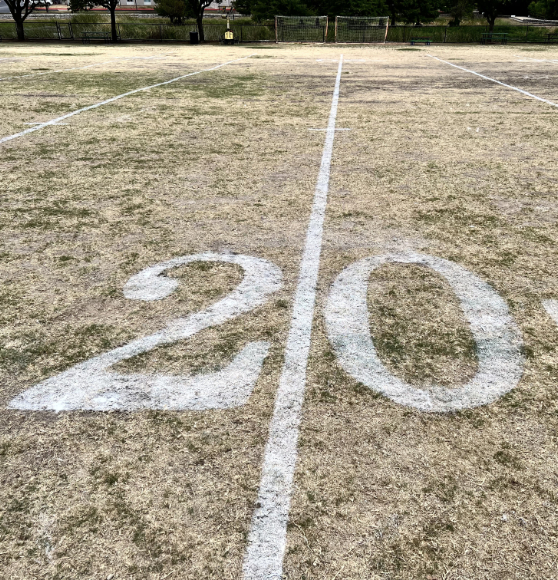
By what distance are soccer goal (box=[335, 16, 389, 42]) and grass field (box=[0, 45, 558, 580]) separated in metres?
36.5

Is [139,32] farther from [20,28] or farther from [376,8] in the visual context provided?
[376,8]

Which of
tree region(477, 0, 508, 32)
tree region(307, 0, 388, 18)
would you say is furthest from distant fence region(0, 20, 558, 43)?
tree region(307, 0, 388, 18)

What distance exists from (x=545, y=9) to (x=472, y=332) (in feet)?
270

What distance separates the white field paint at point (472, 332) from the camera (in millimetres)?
2162

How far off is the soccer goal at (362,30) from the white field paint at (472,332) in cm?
3920

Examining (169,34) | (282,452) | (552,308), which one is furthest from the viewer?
(169,34)

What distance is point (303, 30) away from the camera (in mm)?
37875

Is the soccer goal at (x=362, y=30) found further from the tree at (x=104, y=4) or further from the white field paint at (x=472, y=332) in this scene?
the white field paint at (x=472, y=332)

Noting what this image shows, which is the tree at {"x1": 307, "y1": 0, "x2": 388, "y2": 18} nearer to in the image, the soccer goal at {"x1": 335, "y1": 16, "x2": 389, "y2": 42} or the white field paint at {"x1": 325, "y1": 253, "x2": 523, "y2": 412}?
the soccer goal at {"x1": 335, "y1": 16, "x2": 389, "y2": 42}

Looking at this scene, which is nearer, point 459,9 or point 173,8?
point 173,8

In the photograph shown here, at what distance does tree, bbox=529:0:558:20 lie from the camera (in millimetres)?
62378

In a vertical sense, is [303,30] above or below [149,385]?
above

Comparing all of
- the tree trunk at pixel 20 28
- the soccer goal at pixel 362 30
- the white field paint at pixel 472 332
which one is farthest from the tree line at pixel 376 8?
the white field paint at pixel 472 332

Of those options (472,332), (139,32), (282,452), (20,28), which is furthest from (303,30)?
(282,452)
